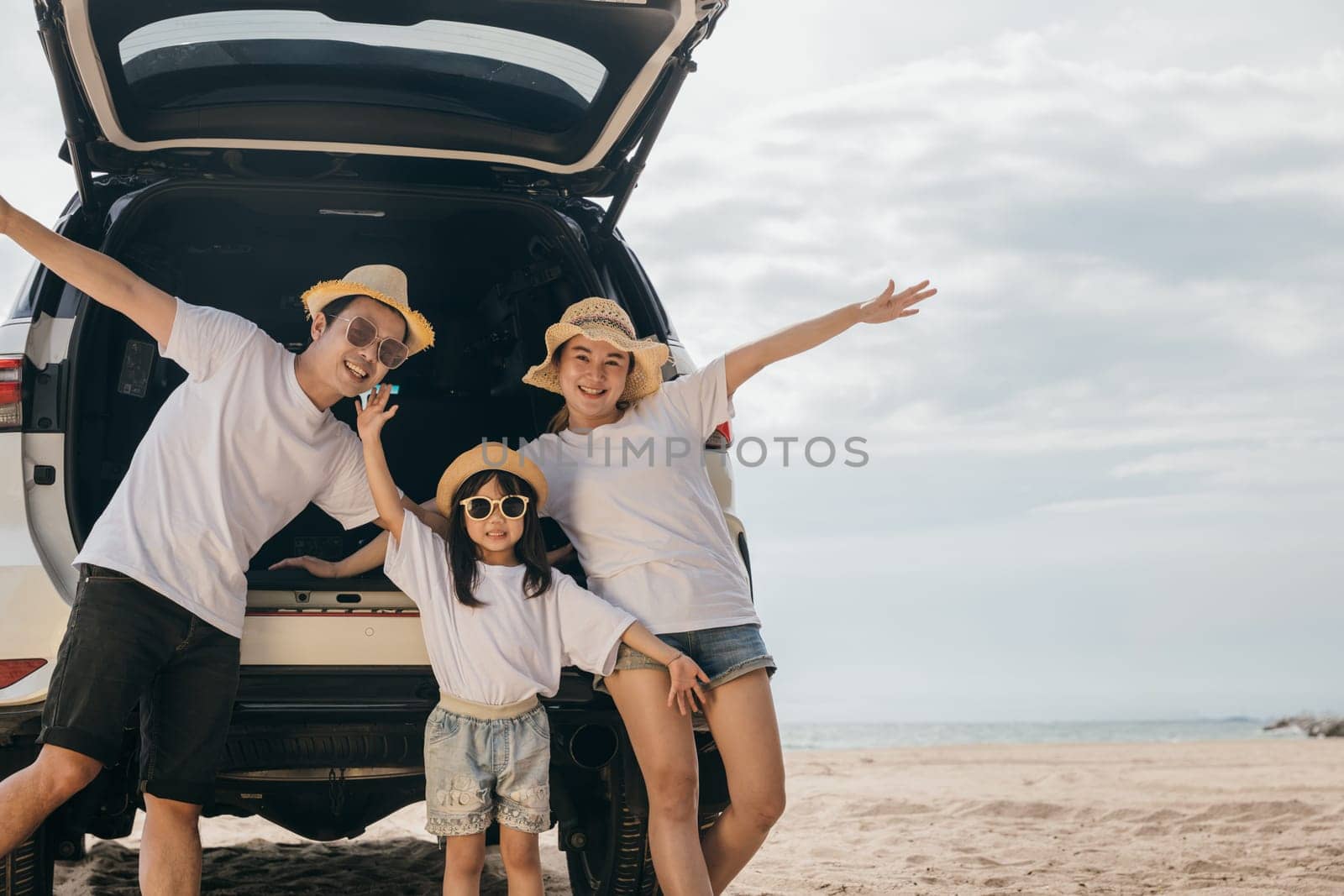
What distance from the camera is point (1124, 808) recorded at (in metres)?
6.77

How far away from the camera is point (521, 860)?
3096mm

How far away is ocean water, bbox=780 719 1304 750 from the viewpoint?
2778 centimetres

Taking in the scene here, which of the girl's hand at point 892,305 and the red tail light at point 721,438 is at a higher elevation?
the girl's hand at point 892,305

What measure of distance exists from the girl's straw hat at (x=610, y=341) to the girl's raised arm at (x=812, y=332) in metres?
0.20

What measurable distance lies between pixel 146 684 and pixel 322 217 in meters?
1.99

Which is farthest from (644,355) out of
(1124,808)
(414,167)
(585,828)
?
(1124,808)

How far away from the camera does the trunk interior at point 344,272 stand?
3.58 metres

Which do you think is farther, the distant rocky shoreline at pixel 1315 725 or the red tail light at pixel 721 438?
the distant rocky shoreline at pixel 1315 725

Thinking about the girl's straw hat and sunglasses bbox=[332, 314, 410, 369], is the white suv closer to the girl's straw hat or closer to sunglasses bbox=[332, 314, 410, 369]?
the girl's straw hat

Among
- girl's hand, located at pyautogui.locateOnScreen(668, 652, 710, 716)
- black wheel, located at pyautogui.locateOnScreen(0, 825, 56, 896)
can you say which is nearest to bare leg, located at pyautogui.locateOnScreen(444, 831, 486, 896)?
girl's hand, located at pyautogui.locateOnScreen(668, 652, 710, 716)

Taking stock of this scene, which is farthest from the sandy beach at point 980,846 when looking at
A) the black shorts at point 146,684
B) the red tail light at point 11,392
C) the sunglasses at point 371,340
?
the sunglasses at point 371,340

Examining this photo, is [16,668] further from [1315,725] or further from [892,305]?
[1315,725]

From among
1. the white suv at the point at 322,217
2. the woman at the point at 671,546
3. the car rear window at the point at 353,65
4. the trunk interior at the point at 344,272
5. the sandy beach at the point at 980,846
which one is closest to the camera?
the white suv at the point at 322,217

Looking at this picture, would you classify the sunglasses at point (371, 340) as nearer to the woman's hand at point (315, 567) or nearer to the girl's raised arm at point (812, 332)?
the woman's hand at point (315, 567)
